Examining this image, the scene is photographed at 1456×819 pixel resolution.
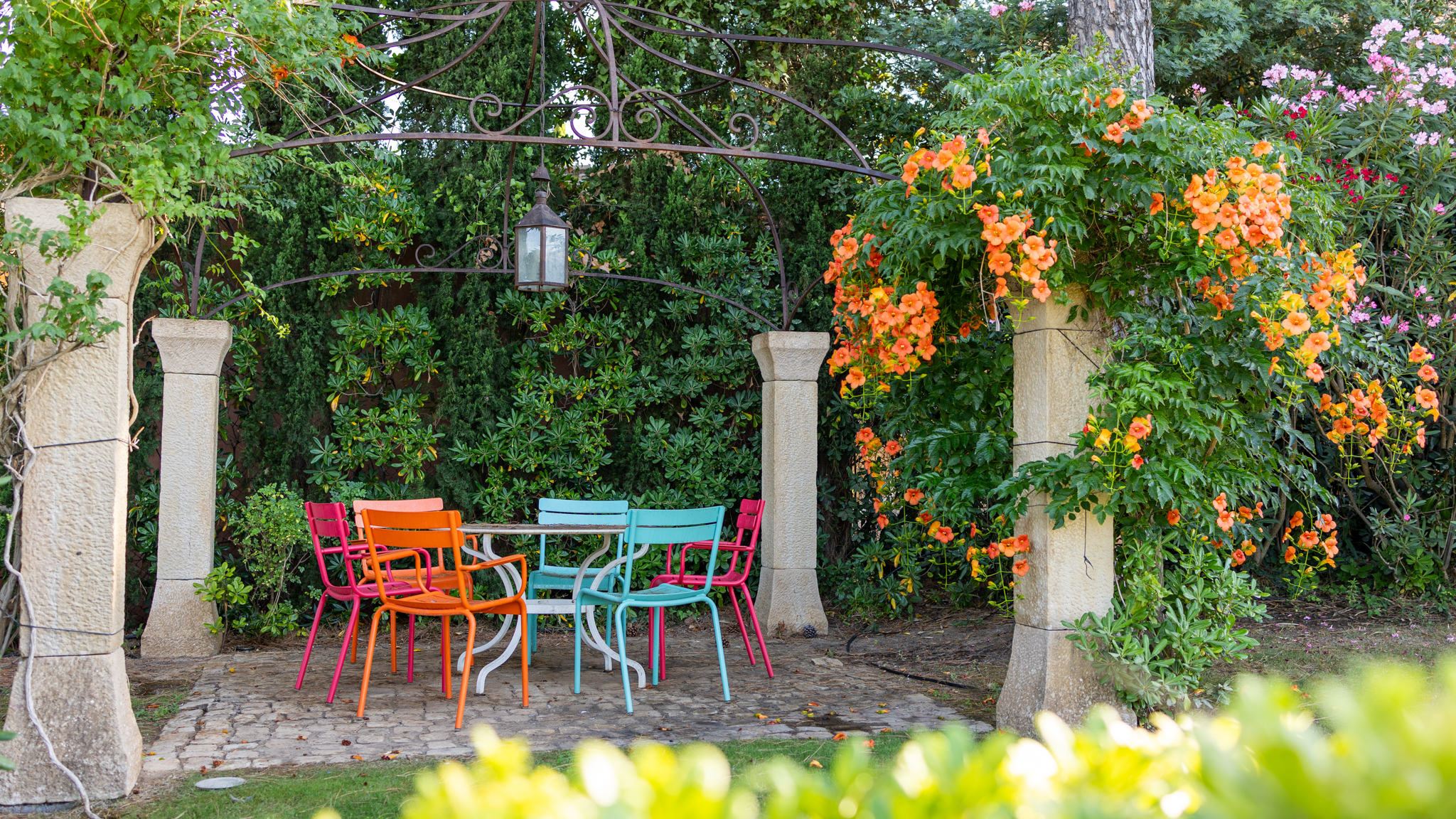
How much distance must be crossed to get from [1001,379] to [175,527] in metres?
4.11

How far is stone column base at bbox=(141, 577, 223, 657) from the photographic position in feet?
16.7

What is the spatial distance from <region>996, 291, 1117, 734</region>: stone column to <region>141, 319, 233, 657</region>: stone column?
13.3 feet

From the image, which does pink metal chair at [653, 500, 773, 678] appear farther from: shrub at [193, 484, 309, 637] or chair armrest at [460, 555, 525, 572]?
shrub at [193, 484, 309, 637]

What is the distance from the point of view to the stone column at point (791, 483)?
5.59 m

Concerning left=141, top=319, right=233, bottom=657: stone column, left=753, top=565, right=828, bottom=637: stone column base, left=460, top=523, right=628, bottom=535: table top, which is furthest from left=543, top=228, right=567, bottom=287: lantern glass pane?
left=753, top=565, right=828, bottom=637: stone column base

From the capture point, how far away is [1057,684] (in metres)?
3.35

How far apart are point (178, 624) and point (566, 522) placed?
2035 millimetres

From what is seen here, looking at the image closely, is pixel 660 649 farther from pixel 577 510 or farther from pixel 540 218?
pixel 540 218

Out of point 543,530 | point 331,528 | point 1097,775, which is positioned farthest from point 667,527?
point 1097,775

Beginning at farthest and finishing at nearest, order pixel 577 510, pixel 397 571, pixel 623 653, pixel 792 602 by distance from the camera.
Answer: pixel 792 602
pixel 577 510
pixel 397 571
pixel 623 653

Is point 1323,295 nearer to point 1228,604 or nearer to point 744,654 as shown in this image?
point 1228,604

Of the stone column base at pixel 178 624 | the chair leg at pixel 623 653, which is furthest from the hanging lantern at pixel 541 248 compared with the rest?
the stone column base at pixel 178 624

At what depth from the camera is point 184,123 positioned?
2863 millimetres

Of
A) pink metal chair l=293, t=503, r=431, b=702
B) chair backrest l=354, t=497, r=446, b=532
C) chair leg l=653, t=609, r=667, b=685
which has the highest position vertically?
chair backrest l=354, t=497, r=446, b=532
